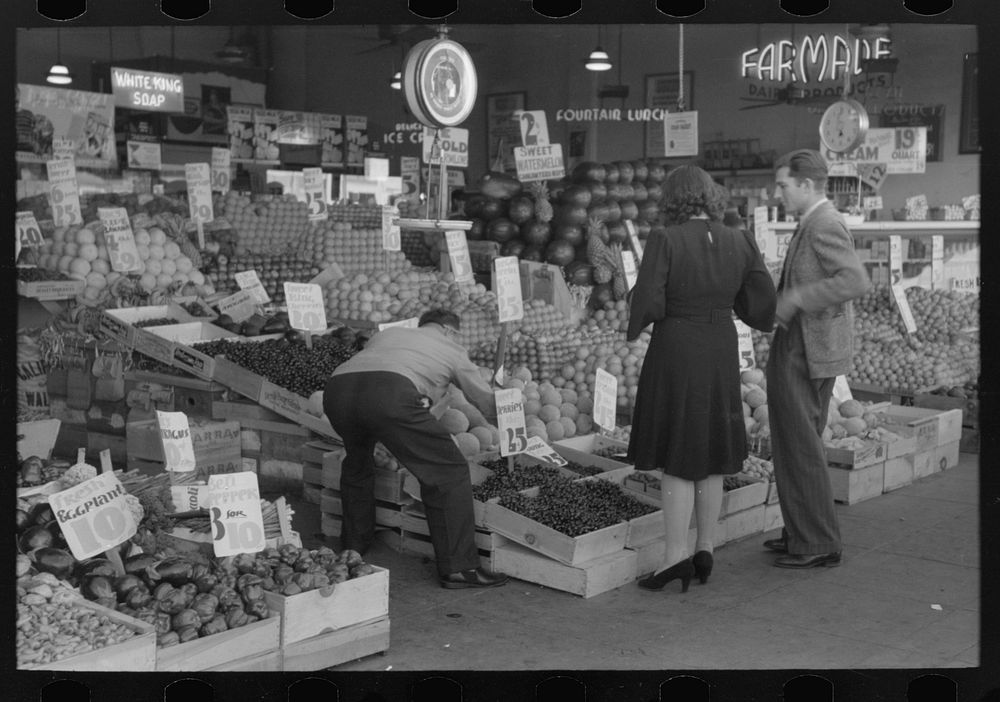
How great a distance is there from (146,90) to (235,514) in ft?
31.8

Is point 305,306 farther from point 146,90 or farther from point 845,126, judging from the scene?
point 146,90

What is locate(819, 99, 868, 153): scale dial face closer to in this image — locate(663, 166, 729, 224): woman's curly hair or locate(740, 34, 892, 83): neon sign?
locate(740, 34, 892, 83): neon sign

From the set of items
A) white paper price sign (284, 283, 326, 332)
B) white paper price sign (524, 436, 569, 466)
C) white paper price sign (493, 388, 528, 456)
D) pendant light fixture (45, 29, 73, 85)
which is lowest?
white paper price sign (524, 436, 569, 466)

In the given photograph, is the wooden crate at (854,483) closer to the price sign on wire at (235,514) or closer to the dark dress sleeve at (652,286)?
the dark dress sleeve at (652,286)

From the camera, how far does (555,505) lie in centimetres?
511

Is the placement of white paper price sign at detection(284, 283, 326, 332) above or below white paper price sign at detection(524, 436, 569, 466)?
above

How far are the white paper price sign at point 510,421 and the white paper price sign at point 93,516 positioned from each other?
1.75 metres

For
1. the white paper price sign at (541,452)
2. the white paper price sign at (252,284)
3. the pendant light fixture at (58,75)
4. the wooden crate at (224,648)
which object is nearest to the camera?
the wooden crate at (224,648)

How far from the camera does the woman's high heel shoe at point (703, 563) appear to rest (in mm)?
5023

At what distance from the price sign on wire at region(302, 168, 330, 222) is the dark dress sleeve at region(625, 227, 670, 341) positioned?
5.95 m

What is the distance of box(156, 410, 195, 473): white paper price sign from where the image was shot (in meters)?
4.44

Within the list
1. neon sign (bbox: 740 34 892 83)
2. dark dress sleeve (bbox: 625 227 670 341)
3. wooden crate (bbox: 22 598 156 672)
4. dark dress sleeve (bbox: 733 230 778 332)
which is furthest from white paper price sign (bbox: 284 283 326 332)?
neon sign (bbox: 740 34 892 83)

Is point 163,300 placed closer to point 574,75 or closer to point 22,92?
point 22,92

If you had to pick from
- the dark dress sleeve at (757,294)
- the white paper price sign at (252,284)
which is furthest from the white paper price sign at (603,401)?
the white paper price sign at (252,284)
